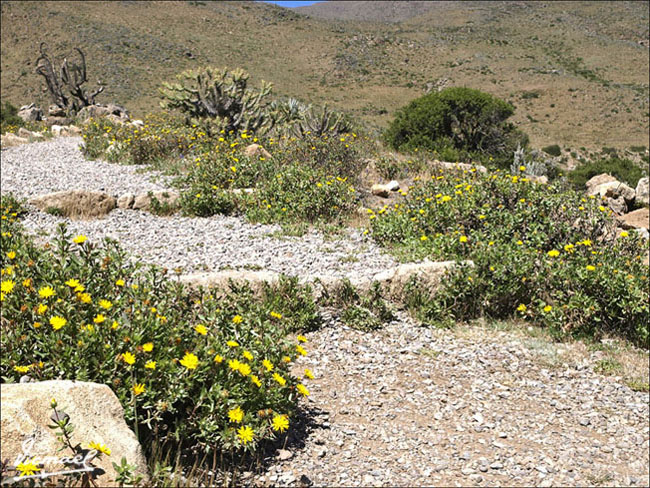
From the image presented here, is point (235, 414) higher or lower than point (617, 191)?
higher

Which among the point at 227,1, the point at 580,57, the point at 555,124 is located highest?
the point at 227,1

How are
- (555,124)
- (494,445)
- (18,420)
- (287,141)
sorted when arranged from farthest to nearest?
(555,124) → (287,141) → (494,445) → (18,420)

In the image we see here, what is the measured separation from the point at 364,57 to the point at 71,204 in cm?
5528

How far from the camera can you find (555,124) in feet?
127

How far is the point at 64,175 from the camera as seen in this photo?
951 centimetres

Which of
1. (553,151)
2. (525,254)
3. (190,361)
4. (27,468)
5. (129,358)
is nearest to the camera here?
(27,468)

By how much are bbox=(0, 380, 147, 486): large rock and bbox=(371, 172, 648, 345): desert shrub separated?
342cm

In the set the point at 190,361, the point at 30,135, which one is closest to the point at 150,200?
the point at 190,361

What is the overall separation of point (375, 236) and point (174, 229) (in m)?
2.75

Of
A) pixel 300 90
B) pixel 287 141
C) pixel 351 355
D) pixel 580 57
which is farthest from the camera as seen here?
pixel 580 57

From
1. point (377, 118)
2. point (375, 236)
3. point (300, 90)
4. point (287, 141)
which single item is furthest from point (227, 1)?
point (375, 236)

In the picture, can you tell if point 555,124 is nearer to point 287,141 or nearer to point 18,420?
point 287,141

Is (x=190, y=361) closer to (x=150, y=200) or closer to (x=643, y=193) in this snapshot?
(x=150, y=200)

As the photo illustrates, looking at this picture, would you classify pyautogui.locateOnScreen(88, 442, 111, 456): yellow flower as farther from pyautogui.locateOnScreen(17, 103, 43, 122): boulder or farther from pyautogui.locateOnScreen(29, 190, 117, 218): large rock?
pyautogui.locateOnScreen(17, 103, 43, 122): boulder
